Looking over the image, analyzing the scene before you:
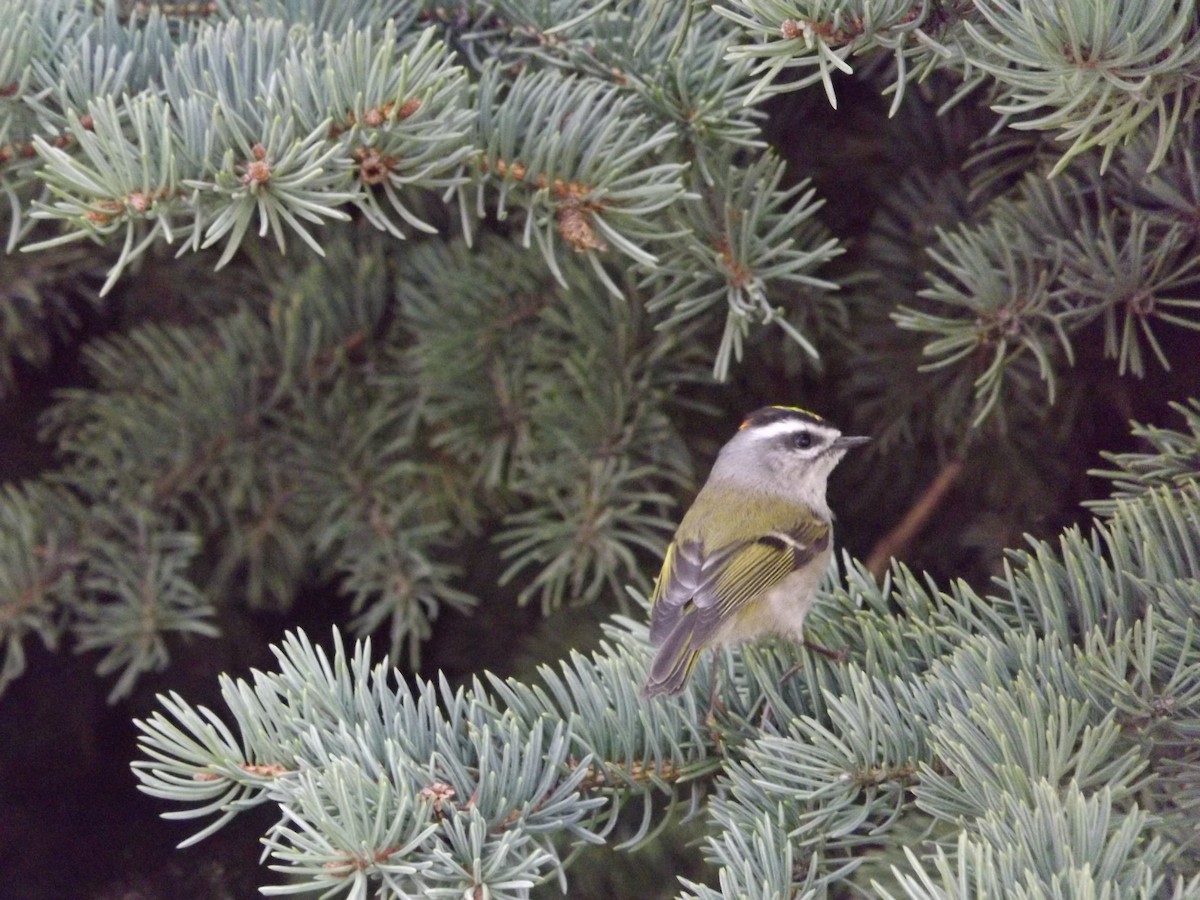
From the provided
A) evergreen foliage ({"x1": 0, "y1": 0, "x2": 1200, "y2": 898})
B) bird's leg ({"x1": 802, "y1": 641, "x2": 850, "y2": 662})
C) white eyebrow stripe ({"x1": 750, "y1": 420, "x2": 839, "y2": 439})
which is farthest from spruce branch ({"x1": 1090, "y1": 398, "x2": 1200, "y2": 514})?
white eyebrow stripe ({"x1": 750, "y1": 420, "x2": 839, "y2": 439})

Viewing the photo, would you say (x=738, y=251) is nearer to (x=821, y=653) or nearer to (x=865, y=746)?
(x=821, y=653)

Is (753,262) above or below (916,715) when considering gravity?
above

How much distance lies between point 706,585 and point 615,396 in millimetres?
217

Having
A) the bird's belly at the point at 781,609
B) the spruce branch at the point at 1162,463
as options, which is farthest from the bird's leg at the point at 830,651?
the spruce branch at the point at 1162,463

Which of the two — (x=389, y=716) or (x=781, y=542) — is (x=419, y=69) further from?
(x=781, y=542)

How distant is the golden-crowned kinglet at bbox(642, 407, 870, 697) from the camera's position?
1.24 meters

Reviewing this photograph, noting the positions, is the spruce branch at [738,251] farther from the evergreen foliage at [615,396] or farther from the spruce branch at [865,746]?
the spruce branch at [865,746]

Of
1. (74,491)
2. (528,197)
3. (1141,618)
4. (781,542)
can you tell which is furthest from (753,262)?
Answer: (74,491)

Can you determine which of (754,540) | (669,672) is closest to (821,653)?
(669,672)

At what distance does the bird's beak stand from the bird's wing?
0.17m

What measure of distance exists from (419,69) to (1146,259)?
61 cm

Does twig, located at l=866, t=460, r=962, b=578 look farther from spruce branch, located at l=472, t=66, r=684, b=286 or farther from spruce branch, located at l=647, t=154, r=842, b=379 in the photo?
spruce branch, located at l=472, t=66, r=684, b=286

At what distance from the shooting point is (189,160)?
95 centimetres

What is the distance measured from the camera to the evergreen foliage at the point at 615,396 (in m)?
0.78
